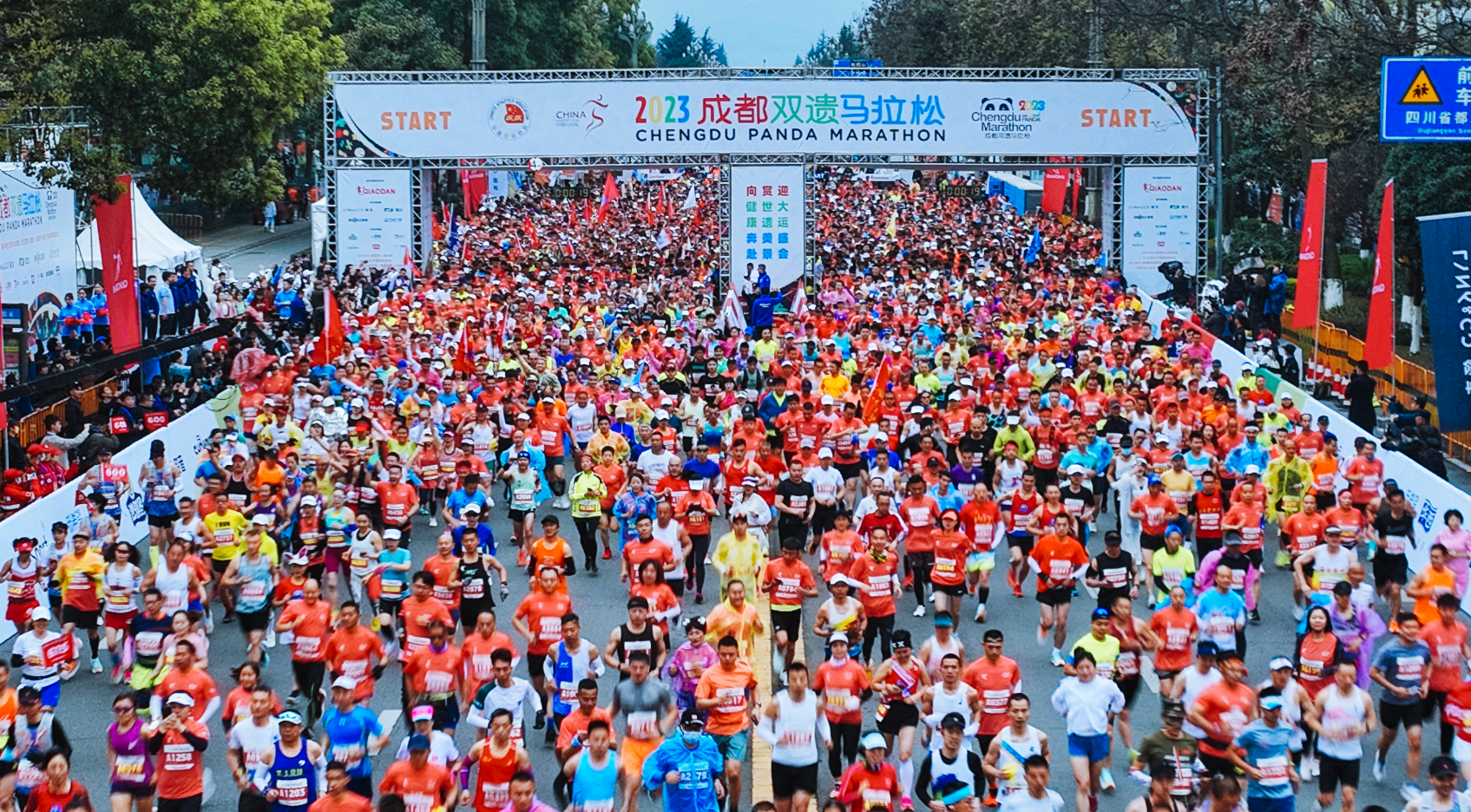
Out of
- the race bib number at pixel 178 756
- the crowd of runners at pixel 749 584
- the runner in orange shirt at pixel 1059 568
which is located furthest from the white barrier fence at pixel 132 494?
the runner in orange shirt at pixel 1059 568

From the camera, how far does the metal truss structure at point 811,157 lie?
109 feet

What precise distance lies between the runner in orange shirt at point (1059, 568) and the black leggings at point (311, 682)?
5.44 m

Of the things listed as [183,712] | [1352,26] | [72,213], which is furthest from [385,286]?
[183,712]

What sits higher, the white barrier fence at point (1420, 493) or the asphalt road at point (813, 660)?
the white barrier fence at point (1420, 493)

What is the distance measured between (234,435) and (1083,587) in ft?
28.1

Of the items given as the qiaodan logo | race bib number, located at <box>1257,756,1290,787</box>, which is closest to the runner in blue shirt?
race bib number, located at <box>1257,756,1290,787</box>

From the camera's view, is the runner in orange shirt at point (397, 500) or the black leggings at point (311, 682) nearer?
the black leggings at point (311, 682)

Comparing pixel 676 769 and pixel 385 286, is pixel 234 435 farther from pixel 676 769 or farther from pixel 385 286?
pixel 385 286

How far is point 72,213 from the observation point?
1053 inches

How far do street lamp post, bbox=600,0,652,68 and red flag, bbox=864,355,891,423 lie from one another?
209 feet

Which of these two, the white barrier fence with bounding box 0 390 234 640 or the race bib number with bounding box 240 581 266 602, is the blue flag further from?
the race bib number with bounding box 240 581 266 602

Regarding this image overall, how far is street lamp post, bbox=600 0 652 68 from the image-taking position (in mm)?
86250

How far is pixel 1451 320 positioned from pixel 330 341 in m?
14.4

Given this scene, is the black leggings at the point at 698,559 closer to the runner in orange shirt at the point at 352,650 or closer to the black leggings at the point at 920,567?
the black leggings at the point at 920,567
